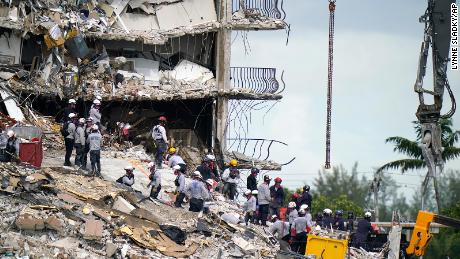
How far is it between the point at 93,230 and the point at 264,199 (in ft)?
24.3

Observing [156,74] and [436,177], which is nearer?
[436,177]

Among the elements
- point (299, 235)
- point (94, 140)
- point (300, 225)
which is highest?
point (94, 140)

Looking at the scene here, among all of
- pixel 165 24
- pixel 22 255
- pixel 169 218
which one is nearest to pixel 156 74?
pixel 165 24

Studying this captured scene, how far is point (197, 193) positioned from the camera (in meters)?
→ 39.0

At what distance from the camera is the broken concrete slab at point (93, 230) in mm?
34656

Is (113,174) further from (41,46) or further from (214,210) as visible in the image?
(41,46)

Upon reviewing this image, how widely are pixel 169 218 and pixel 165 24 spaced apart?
1646 cm

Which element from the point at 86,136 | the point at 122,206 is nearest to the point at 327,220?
the point at 122,206

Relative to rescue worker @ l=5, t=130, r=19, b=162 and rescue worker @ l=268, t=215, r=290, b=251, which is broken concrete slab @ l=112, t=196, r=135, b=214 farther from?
rescue worker @ l=268, t=215, r=290, b=251

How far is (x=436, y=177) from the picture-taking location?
39.0 meters

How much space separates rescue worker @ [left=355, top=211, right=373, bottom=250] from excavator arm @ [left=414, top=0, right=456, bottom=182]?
2.80 metres

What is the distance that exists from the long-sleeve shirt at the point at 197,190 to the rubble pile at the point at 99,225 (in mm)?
534

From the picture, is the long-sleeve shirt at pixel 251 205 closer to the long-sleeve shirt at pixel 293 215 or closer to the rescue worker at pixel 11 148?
the long-sleeve shirt at pixel 293 215

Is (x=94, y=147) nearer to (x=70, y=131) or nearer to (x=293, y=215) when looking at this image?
(x=70, y=131)
